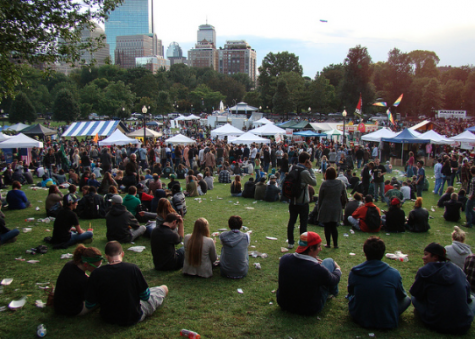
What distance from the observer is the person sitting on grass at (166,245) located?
5523 mm

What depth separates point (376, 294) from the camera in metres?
3.82

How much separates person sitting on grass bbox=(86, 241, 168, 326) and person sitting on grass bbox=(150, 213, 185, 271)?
152cm

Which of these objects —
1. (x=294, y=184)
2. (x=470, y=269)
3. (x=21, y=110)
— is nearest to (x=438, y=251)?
(x=470, y=269)

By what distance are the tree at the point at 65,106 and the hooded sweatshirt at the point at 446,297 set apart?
63269 millimetres

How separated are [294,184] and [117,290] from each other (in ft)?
12.3

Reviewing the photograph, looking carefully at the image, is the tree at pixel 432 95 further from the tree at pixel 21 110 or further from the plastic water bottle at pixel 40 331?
the plastic water bottle at pixel 40 331

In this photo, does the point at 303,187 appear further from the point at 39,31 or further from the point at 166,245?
the point at 39,31

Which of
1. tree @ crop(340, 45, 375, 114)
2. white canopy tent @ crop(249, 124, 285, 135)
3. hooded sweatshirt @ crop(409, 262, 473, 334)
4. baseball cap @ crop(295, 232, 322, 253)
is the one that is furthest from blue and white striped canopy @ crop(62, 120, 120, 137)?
tree @ crop(340, 45, 375, 114)

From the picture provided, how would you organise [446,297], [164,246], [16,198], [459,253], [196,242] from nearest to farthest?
[446,297] → [459,253] → [196,242] → [164,246] → [16,198]

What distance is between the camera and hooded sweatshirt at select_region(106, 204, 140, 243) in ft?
23.0

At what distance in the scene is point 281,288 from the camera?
4262 mm

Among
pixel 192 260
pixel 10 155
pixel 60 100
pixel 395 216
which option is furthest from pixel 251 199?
pixel 60 100

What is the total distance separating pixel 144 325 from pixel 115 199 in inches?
138

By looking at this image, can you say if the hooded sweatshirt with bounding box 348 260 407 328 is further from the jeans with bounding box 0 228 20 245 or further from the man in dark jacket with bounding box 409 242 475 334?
the jeans with bounding box 0 228 20 245
